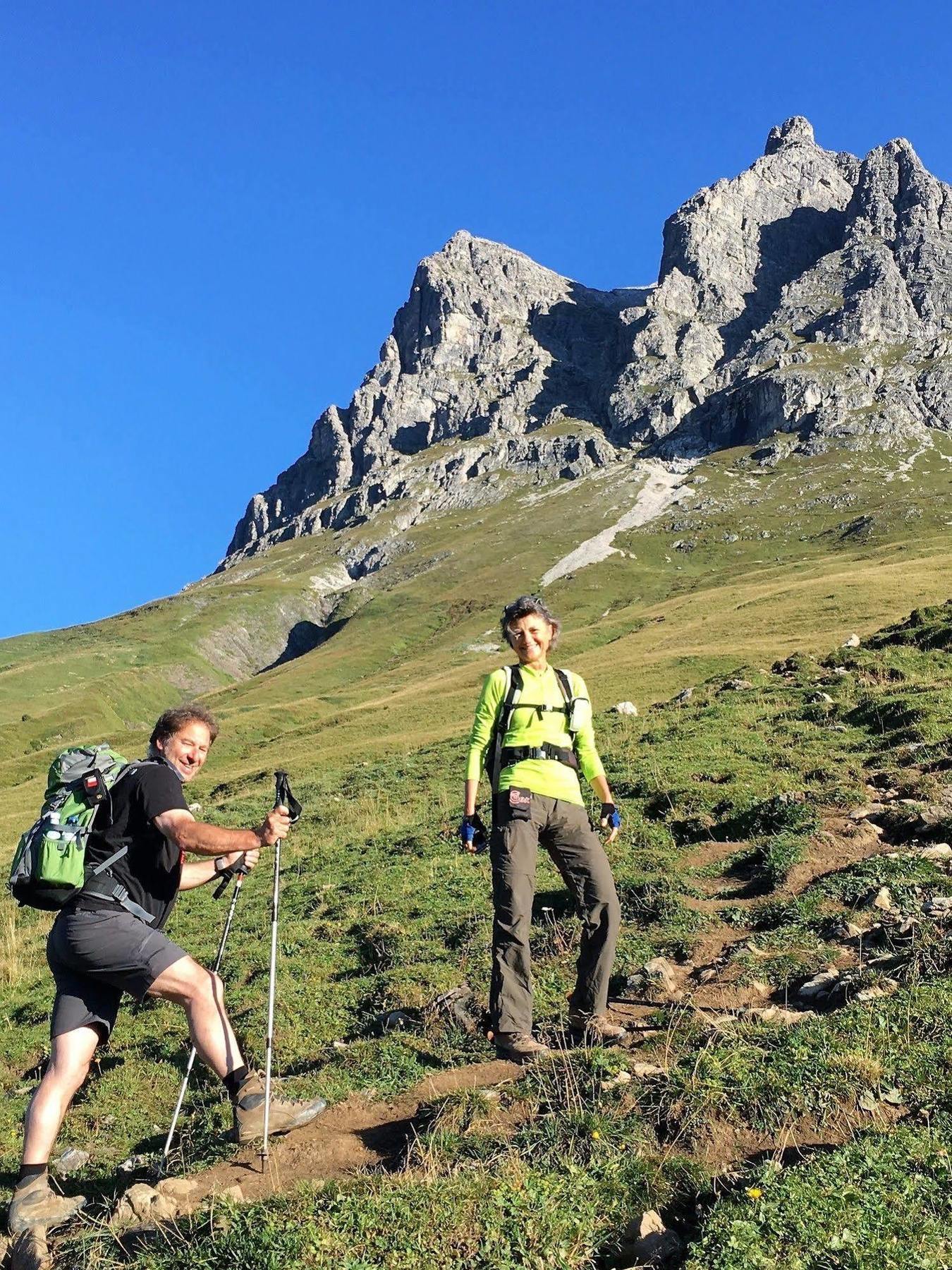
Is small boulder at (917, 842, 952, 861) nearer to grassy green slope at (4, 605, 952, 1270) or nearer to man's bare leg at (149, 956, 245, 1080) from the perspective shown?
grassy green slope at (4, 605, 952, 1270)

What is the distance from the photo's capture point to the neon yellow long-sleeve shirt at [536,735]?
830cm

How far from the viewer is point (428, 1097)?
699 centimetres

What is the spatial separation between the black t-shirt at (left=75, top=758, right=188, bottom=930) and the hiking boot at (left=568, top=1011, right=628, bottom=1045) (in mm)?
3916

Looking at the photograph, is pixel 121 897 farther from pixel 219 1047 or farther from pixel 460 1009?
pixel 460 1009

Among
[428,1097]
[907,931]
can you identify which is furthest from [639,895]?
[428,1097]

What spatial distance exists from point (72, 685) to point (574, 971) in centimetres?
17165

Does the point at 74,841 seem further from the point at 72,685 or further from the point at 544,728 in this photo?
the point at 72,685

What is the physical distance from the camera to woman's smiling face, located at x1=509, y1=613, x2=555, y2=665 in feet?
28.4

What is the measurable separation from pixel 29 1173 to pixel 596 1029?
4.71m

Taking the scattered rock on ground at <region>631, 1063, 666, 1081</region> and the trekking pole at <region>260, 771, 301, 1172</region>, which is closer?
the trekking pole at <region>260, 771, 301, 1172</region>

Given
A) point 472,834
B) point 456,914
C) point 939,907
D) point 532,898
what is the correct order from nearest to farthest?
point 532,898
point 472,834
point 939,907
point 456,914

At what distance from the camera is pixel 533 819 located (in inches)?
319

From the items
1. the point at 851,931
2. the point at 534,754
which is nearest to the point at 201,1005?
the point at 534,754

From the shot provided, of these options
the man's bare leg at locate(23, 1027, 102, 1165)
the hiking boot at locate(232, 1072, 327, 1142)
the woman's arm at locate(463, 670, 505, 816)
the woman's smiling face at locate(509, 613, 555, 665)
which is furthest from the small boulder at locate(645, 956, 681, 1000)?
the man's bare leg at locate(23, 1027, 102, 1165)
